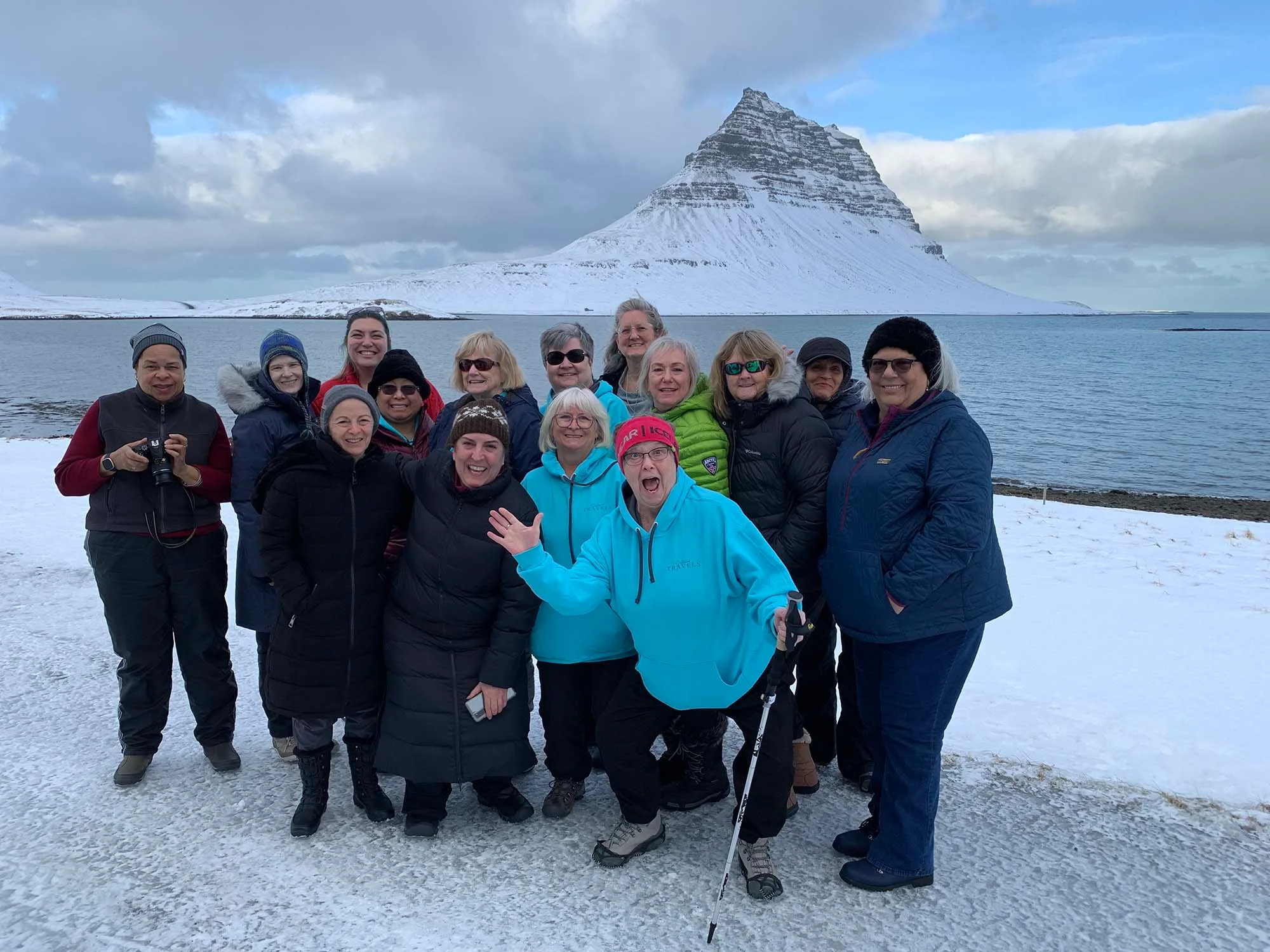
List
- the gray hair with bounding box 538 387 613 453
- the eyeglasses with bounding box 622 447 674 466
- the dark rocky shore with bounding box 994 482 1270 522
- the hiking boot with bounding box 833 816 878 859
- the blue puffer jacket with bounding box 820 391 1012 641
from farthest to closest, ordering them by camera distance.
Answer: the dark rocky shore with bounding box 994 482 1270 522
the gray hair with bounding box 538 387 613 453
the hiking boot with bounding box 833 816 878 859
the eyeglasses with bounding box 622 447 674 466
the blue puffer jacket with bounding box 820 391 1012 641

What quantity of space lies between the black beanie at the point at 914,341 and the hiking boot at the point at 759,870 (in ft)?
6.91

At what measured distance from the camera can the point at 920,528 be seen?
342 cm

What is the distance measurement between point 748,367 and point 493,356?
4.93 feet

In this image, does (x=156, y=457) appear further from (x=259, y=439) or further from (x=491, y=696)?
(x=491, y=696)

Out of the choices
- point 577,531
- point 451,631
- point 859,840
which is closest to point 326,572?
point 451,631

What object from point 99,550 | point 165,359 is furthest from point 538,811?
point 165,359

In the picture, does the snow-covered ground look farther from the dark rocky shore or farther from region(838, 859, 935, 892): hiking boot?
the dark rocky shore

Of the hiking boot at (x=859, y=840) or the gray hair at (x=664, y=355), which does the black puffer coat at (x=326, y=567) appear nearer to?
the gray hair at (x=664, y=355)

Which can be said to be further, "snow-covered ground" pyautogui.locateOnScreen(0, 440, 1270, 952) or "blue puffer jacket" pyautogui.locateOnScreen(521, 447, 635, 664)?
"blue puffer jacket" pyautogui.locateOnScreen(521, 447, 635, 664)

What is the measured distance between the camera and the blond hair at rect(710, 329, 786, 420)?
398cm

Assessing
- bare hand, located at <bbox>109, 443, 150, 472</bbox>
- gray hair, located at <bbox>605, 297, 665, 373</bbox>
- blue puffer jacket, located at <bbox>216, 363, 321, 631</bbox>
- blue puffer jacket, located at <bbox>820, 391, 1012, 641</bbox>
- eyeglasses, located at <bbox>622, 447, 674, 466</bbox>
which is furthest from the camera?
gray hair, located at <bbox>605, 297, 665, 373</bbox>

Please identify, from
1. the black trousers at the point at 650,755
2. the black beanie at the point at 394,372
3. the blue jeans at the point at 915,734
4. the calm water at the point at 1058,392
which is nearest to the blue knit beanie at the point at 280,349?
the black beanie at the point at 394,372

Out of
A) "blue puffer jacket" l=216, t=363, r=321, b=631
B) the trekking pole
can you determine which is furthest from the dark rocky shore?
"blue puffer jacket" l=216, t=363, r=321, b=631

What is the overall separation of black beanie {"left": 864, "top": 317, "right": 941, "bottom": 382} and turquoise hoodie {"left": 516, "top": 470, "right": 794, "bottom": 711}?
3.03 ft
